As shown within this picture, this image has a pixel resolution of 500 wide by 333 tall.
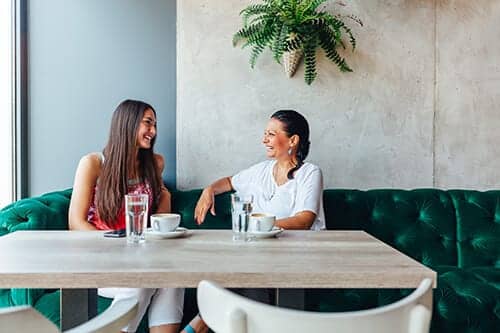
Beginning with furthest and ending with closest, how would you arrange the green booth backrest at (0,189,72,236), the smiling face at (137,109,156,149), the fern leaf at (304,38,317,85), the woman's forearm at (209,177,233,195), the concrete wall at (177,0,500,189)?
the concrete wall at (177,0,500,189) < the fern leaf at (304,38,317,85) < the woman's forearm at (209,177,233,195) < the smiling face at (137,109,156,149) < the green booth backrest at (0,189,72,236)

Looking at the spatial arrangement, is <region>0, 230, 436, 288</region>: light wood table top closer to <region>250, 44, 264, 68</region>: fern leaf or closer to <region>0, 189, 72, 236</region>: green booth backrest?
<region>0, 189, 72, 236</region>: green booth backrest

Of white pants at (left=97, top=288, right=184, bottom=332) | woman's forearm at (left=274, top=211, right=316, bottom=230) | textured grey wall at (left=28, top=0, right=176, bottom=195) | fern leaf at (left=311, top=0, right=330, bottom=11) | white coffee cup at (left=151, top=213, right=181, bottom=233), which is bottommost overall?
white pants at (left=97, top=288, right=184, bottom=332)

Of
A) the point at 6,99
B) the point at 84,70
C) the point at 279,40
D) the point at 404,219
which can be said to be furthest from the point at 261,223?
the point at 6,99

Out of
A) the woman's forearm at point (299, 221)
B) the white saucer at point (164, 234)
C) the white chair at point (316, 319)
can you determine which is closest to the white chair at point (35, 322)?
the white chair at point (316, 319)

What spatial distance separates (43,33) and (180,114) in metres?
0.90

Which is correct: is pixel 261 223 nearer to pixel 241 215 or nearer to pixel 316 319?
pixel 241 215

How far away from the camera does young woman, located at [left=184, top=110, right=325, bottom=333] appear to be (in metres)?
2.15

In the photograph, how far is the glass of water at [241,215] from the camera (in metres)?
1.61

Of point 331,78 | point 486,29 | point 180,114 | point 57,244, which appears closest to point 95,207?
point 57,244

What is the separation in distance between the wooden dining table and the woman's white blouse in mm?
507

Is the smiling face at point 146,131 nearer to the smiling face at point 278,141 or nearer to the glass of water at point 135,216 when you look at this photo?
the smiling face at point 278,141

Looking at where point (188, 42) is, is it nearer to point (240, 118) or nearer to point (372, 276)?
point (240, 118)

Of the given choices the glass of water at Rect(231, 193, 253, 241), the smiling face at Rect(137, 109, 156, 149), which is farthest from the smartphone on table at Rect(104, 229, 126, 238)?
the smiling face at Rect(137, 109, 156, 149)

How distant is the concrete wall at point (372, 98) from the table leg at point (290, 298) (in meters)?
1.55
